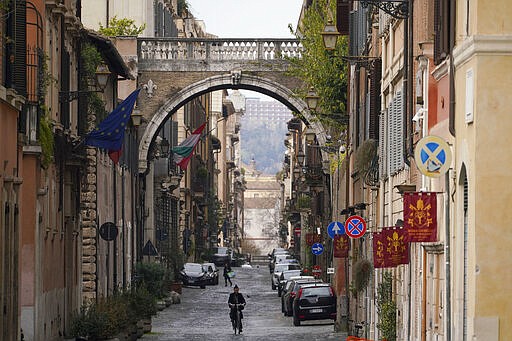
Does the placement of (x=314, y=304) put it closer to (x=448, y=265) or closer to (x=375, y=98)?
(x=375, y=98)

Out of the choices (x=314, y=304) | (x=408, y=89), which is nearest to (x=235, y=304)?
(x=314, y=304)

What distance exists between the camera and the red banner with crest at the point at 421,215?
2006 cm

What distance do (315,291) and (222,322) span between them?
16.7ft

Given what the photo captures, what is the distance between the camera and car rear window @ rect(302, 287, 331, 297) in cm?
4547

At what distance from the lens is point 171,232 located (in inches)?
3113

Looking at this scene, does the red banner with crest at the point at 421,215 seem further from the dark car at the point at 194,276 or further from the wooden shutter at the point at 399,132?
the dark car at the point at 194,276

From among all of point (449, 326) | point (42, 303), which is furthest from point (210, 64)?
point (449, 326)

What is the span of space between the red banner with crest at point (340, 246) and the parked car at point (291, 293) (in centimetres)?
757

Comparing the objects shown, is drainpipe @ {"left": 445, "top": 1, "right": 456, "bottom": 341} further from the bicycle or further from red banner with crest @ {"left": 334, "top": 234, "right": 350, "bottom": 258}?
the bicycle

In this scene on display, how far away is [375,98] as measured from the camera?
111ft

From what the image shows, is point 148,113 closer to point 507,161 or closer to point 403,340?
point 403,340

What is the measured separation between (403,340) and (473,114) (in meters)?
9.98

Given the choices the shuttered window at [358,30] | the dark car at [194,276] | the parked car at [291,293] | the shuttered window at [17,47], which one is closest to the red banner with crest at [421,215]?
the shuttered window at [17,47]

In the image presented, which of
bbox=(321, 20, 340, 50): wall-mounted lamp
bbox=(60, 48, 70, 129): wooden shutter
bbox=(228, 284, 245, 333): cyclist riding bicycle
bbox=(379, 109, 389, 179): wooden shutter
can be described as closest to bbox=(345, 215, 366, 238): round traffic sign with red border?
bbox=(379, 109, 389, 179): wooden shutter
